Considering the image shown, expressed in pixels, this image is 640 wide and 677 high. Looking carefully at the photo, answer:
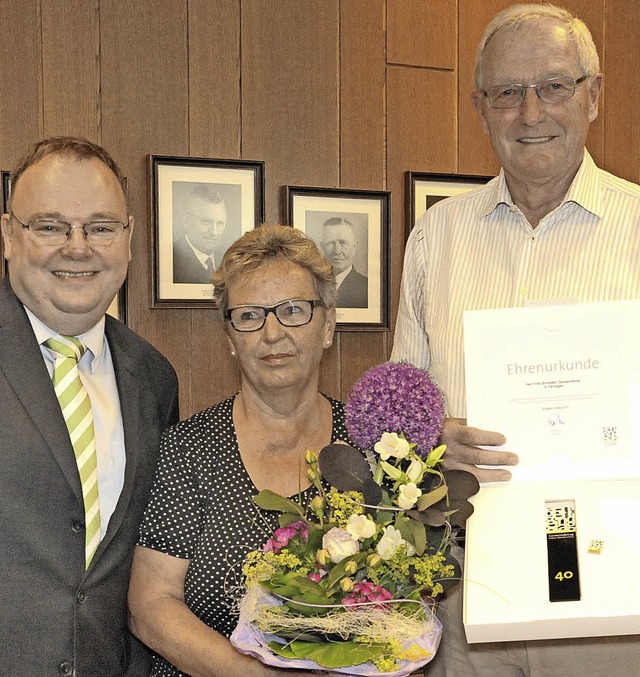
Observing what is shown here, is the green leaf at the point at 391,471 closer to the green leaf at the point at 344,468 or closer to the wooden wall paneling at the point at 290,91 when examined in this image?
the green leaf at the point at 344,468

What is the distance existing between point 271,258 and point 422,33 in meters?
1.62

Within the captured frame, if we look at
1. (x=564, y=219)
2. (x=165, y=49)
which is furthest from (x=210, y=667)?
(x=165, y=49)

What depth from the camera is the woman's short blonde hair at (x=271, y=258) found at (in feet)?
6.73

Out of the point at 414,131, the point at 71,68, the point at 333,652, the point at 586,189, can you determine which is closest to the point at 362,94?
the point at 414,131

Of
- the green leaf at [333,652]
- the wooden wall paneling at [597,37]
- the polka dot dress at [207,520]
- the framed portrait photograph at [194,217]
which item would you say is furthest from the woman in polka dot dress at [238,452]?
the wooden wall paneling at [597,37]

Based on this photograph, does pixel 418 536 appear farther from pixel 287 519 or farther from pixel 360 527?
pixel 287 519

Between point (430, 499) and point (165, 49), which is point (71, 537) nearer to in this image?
point (430, 499)

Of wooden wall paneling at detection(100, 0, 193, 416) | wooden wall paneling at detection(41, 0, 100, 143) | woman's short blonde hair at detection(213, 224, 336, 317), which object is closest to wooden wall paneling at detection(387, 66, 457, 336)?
wooden wall paneling at detection(100, 0, 193, 416)

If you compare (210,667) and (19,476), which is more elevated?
(19,476)

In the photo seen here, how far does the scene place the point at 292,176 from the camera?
123 inches

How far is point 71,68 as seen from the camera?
9.37 feet

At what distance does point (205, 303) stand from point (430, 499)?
1.64 m

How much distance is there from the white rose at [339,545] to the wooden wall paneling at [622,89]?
256 cm

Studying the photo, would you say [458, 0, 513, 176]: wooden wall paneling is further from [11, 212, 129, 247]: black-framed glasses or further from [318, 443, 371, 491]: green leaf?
[318, 443, 371, 491]: green leaf
